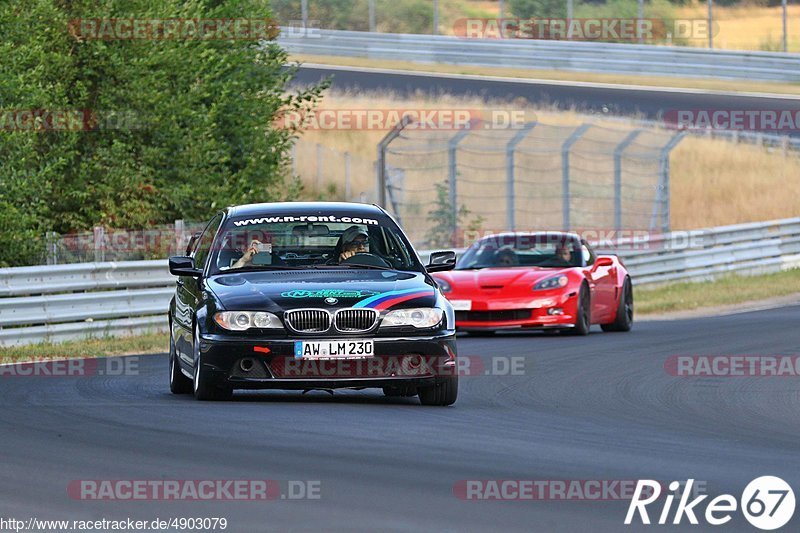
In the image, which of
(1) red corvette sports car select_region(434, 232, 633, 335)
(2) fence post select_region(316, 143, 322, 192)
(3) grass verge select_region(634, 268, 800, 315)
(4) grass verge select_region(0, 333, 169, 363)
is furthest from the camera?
(2) fence post select_region(316, 143, 322, 192)

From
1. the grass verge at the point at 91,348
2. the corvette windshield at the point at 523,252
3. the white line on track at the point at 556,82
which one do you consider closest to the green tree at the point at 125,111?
the grass verge at the point at 91,348

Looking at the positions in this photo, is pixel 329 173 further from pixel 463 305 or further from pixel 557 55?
pixel 463 305

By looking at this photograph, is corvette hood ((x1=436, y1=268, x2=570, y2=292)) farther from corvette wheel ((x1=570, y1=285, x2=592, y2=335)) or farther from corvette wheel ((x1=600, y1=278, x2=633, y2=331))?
corvette wheel ((x1=600, y1=278, x2=633, y2=331))

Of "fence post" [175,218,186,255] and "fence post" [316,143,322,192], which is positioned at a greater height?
"fence post" [175,218,186,255]

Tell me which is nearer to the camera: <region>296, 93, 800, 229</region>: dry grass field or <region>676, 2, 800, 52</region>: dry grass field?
<region>296, 93, 800, 229</region>: dry grass field

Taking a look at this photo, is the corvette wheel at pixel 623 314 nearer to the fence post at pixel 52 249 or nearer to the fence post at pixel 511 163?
the fence post at pixel 52 249

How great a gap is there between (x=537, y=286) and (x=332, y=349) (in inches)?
330

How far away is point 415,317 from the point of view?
11.0 m

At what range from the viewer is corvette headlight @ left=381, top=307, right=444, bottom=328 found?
1091 cm

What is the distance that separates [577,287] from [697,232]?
426 inches

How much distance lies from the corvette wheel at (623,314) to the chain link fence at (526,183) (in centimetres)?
493

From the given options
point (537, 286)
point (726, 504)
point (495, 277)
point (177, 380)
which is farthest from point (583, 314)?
point (726, 504)

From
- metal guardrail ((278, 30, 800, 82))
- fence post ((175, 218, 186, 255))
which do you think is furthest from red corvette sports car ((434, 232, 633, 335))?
metal guardrail ((278, 30, 800, 82))

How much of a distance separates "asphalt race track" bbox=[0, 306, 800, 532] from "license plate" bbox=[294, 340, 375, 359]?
1.17 feet
